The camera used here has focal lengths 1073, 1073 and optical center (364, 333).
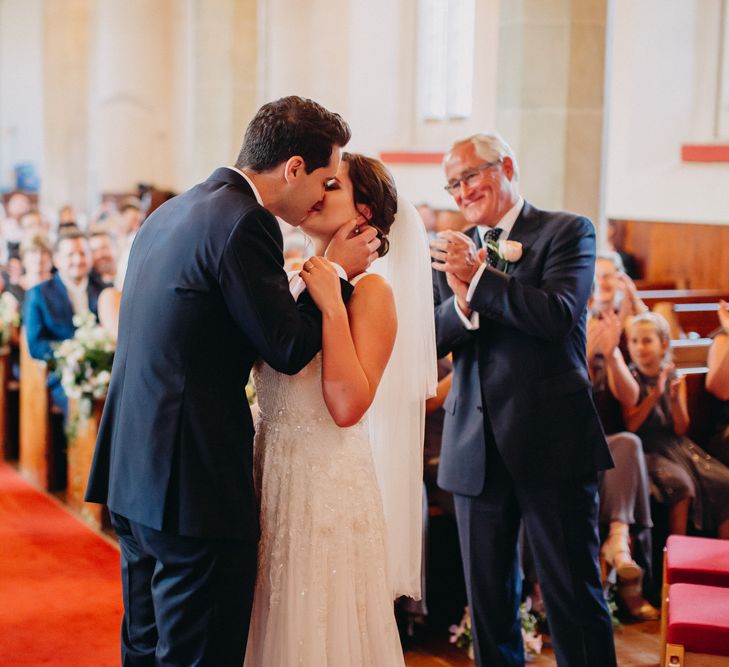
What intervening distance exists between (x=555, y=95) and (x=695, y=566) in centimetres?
395

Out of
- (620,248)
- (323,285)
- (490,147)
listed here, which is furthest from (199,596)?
(620,248)

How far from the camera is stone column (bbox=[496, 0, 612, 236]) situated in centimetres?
656

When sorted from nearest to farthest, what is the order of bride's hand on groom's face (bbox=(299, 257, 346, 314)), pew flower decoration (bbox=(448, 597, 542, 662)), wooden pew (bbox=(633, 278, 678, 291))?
bride's hand on groom's face (bbox=(299, 257, 346, 314))
pew flower decoration (bbox=(448, 597, 542, 662))
wooden pew (bbox=(633, 278, 678, 291))

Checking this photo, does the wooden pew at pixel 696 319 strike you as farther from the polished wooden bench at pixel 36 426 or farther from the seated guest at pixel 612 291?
the polished wooden bench at pixel 36 426

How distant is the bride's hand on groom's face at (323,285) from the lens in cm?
243

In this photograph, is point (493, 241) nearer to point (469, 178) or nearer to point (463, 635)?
point (469, 178)

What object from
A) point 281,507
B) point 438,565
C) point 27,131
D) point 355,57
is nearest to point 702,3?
point 355,57

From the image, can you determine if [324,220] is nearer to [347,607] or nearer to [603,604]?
[347,607]

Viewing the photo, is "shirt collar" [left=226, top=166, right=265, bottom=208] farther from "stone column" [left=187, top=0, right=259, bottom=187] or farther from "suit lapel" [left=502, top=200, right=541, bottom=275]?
"stone column" [left=187, top=0, right=259, bottom=187]

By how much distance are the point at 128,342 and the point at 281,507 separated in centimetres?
57

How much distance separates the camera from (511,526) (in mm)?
3279

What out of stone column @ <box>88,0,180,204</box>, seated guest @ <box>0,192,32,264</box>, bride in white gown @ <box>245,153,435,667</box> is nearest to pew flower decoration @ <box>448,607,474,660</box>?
bride in white gown @ <box>245,153,435,667</box>

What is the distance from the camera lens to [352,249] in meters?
2.62

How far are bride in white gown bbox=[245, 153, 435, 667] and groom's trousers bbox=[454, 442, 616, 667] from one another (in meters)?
0.59
